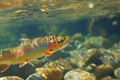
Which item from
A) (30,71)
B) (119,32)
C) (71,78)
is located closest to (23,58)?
(71,78)

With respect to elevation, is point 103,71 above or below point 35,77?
below

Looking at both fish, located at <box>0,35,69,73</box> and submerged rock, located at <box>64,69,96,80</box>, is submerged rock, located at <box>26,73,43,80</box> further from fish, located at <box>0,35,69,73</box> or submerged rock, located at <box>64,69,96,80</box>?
fish, located at <box>0,35,69,73</box>

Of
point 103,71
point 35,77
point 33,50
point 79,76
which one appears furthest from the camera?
point 103,71

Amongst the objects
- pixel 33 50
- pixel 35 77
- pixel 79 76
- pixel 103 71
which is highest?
pixel 33 50

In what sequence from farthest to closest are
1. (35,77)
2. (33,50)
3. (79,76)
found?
1. (79,76)
2. (35,77)
3. (33,50)

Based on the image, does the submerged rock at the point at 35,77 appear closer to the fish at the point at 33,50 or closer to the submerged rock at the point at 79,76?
the submerged rock at the point at 79,76

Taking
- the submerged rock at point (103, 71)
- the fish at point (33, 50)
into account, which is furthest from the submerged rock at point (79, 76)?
the fish at point (33, 50)

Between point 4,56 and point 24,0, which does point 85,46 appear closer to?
point 24,0

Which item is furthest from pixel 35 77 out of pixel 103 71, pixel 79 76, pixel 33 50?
pixel 33 50

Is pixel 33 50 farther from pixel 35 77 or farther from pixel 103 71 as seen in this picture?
pixel 103 71
